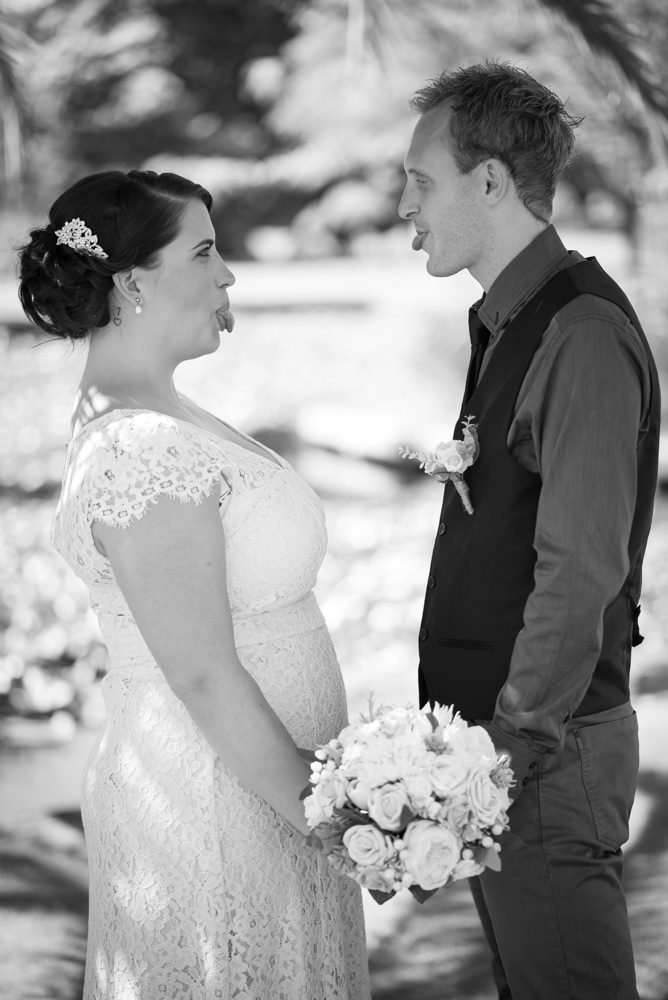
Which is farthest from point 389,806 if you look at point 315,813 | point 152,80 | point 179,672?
point 152,80

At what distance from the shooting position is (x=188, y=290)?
2596mm

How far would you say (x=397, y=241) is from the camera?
23.4 m

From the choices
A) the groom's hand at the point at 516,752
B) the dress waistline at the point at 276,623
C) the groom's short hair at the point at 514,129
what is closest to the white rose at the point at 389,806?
the groom's hand at the point at 516,752

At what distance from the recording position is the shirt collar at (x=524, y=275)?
2541mm

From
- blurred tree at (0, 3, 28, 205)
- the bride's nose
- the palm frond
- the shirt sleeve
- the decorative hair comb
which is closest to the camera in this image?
the shirt sleeve

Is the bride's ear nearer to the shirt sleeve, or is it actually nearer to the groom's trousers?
the shirt sleeve

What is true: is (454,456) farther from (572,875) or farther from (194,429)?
(572,875)

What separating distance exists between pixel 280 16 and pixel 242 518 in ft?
68.6

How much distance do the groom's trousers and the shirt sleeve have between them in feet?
0.54

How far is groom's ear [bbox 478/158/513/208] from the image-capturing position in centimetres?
256

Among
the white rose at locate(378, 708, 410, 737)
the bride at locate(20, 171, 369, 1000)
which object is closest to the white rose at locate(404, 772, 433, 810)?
the white rose at locate(378, 708, 410, 737)

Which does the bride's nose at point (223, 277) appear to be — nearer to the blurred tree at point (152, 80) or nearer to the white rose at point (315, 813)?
the white rose at point (315, 813)

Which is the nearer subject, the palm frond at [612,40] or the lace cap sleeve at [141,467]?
the lace cap sleeve at [141,467]

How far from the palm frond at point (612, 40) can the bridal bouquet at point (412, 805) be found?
12.2 feet
